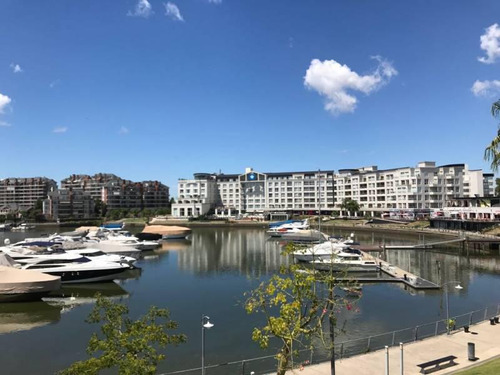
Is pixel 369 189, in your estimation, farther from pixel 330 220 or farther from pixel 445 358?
pixel 445 358

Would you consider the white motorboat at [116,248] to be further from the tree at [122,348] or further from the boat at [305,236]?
the tree at [122,348]

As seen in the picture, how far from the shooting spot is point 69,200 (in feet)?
575

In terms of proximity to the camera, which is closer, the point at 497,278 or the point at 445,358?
the point at 445,358

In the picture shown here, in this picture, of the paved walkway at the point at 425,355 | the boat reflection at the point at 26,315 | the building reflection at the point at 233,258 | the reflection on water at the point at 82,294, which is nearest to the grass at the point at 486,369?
the paved walkway at the point at 425,355

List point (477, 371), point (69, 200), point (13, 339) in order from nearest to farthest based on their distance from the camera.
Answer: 1. point (477, 371)
2. point (13, 339)
3. point (69, 200)

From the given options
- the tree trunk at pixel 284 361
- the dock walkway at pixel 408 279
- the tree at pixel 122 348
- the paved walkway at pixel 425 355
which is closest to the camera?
the tree at pixel 122 348

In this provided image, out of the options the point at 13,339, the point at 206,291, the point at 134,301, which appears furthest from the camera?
the point at 206,291

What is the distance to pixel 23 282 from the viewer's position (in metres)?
33.4

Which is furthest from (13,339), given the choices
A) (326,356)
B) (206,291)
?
(326,356)

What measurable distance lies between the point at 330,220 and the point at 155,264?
8980 cm

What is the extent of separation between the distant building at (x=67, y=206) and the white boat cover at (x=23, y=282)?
14707cm

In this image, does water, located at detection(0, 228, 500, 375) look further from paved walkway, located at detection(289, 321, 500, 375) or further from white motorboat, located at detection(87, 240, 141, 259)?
white motorboat, located at detection(87, 240, 141, 259)

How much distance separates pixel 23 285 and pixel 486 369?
34.9 meters

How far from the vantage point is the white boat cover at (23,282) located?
33.2 metres
